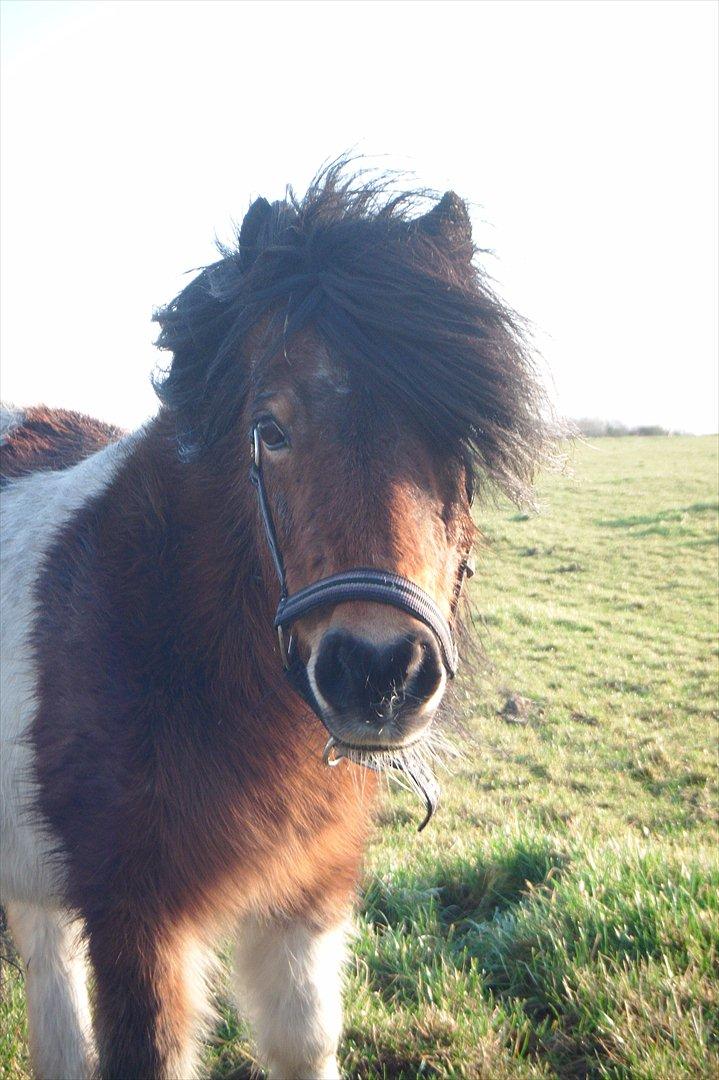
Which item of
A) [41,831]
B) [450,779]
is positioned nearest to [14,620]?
[41,831]

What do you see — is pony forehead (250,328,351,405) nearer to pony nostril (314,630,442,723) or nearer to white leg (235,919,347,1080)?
pony nostril (314,630,442,723)

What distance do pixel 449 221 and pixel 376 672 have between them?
1.41 meters

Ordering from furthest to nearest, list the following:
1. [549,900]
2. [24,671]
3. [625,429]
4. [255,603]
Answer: [625,429], [549,900], [24,671], [255,603]

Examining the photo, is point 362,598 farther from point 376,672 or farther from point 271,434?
point 271,434

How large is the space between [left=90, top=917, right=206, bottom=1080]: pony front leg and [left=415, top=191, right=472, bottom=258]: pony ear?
208 cm

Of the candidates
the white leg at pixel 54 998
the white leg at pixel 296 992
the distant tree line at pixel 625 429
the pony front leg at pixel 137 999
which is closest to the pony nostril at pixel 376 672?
the pony front leg at pixel 137 999

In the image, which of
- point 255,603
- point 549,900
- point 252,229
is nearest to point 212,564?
point 255,603

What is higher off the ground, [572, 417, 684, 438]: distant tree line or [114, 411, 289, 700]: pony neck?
[114, 411, 289, 700]: pony neck

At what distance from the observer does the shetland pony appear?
192cm

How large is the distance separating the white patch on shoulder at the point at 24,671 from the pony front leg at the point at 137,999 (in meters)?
0.31

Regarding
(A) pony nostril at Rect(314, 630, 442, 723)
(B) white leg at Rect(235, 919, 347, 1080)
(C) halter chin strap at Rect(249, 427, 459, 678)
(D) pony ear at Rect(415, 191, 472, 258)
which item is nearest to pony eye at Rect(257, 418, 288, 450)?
(C) halter chin strap at Rect(249, 427, 459, 678)

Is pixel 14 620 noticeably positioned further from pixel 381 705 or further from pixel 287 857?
pixel 381 705

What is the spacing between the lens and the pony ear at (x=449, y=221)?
2357 mm

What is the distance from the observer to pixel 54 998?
297 centimetres
